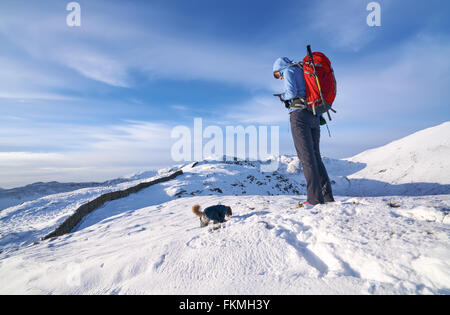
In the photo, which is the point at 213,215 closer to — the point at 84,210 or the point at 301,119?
the point at 301,119

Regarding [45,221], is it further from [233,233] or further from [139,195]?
[233,233]

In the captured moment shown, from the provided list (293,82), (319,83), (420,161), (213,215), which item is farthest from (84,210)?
(420,161)

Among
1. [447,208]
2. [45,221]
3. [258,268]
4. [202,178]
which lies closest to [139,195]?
[45,221]

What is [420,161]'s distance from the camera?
980 cm

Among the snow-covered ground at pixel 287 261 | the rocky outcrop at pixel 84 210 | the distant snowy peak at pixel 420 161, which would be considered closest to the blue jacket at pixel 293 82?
the snow-covered ground at pixel 287 261

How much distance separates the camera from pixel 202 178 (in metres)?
14.0

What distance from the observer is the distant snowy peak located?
28.0 ft

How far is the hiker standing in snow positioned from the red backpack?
0.11m

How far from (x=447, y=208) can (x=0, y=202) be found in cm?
2479

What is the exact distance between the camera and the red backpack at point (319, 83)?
3.23 meters

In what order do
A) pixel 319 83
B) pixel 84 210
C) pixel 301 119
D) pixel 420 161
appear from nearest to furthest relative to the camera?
pixel 319 83 < pixel 301 119 < pixel 84 210 < pixel 420 161

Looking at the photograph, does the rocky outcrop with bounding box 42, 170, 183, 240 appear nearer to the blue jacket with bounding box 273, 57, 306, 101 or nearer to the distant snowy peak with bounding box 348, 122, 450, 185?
the blue jacket with bounding box 273, 57, 306, 101

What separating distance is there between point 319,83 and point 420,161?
10.5m

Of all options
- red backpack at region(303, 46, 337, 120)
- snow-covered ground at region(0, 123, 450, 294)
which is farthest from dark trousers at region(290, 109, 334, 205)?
snow-covered ground at region(0, 123, 450, 294)
